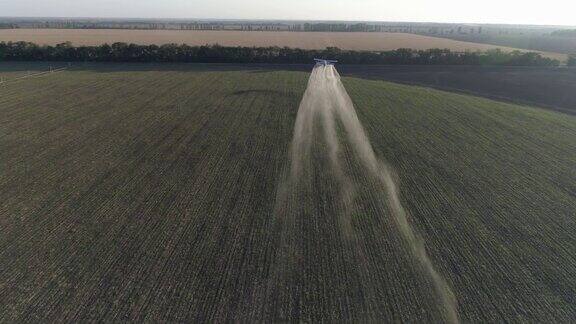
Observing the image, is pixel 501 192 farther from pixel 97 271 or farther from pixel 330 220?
pixel 97 271

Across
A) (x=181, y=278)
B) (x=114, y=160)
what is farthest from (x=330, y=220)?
(x=114, y=160)

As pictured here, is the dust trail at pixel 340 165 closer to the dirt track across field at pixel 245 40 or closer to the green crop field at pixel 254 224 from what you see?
the green crop field at pixel 254 224

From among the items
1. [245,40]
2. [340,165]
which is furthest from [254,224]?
[245,40]

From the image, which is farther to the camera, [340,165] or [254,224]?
[340,165]

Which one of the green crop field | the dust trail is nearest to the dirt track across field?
the dust trail

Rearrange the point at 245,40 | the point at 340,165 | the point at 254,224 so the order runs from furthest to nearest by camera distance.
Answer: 1. the point at 245,40
2. the point at 340,165
3. the point at 254,224

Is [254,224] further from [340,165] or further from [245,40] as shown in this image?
[245,40]
